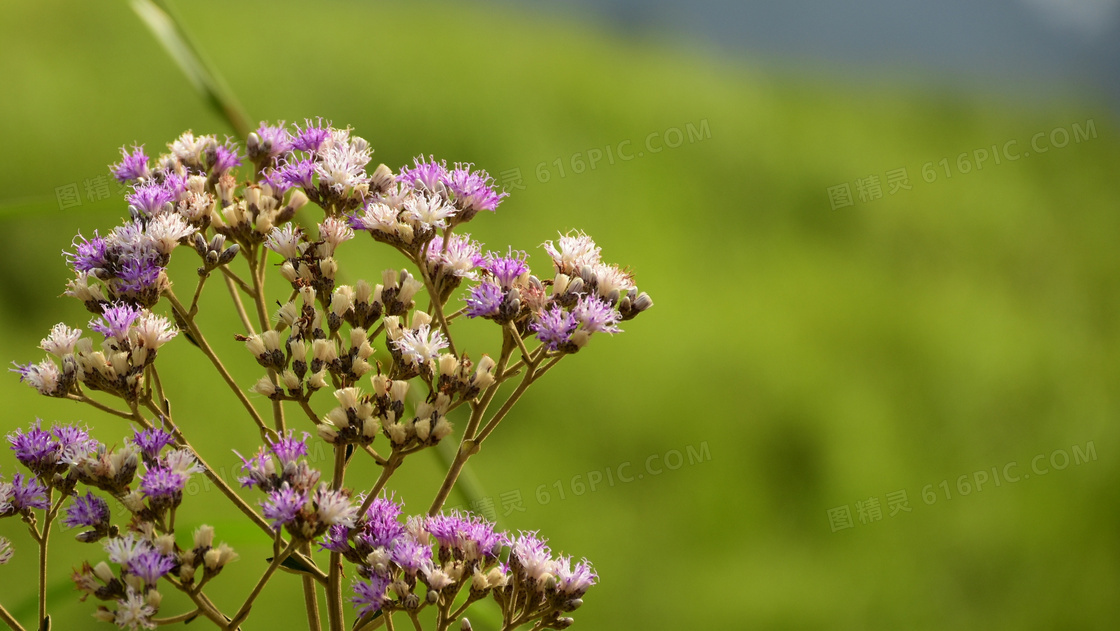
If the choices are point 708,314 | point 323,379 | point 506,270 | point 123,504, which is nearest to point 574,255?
point 506,270

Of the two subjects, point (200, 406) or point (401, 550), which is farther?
point (200, 406)

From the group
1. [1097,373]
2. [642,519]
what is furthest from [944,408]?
[642,519]

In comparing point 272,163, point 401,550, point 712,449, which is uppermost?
point 712,449

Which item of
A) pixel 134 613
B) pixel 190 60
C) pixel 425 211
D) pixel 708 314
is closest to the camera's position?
pixel 134 613

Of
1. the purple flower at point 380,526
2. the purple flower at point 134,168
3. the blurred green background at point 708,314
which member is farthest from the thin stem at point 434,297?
the blurred green background at point 708,314

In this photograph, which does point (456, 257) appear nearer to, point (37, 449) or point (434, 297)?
point (434, 297)

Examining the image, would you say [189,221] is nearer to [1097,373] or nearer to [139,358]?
[139,358]

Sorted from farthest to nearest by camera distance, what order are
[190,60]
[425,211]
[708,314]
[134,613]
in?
[708,314] < [190,60] < [425,211] < [134,613]
